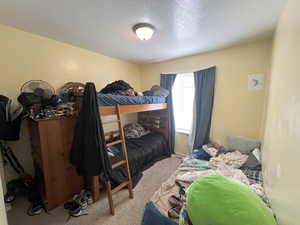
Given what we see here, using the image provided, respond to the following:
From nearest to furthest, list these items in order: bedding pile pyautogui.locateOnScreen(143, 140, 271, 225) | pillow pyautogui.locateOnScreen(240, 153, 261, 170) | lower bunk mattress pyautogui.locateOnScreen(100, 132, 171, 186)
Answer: bedding pile pyautogui.locateOnScreen(143, 140, 271, 225), pillow pyautogui.locateOnScreen(240, 153, 261, 170), lower bunk mattress pyautogui.locateOnScreen(100, 132, 171, 186)

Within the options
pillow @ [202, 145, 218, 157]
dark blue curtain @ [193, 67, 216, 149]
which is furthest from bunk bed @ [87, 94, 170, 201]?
pillow @ [202, 145, 218, 157]

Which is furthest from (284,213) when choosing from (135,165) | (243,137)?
(135,165)

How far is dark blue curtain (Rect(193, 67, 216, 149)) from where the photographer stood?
2709 mm

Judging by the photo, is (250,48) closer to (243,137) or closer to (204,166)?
(243,137)

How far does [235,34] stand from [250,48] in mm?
565

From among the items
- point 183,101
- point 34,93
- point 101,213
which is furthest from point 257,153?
point 34,93

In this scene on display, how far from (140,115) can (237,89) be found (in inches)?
98.2

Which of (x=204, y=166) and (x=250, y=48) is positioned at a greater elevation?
(x=250, y=48)

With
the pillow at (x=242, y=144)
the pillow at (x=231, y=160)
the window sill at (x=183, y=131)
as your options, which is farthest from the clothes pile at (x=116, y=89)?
the pillow at (x=242, y=144)

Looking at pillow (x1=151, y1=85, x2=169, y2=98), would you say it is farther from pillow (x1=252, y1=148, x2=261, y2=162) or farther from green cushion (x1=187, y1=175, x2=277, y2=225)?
green cushion (x1=187, y1=175, x2=277, y2=225)

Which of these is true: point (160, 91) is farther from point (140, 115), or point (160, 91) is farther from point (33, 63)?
point (33, 63)

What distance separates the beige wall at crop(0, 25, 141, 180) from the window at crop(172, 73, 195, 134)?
1981 mm

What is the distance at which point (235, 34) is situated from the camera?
1982mm

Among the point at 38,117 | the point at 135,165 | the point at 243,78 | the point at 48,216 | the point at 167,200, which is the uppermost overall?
the point at 243,78
